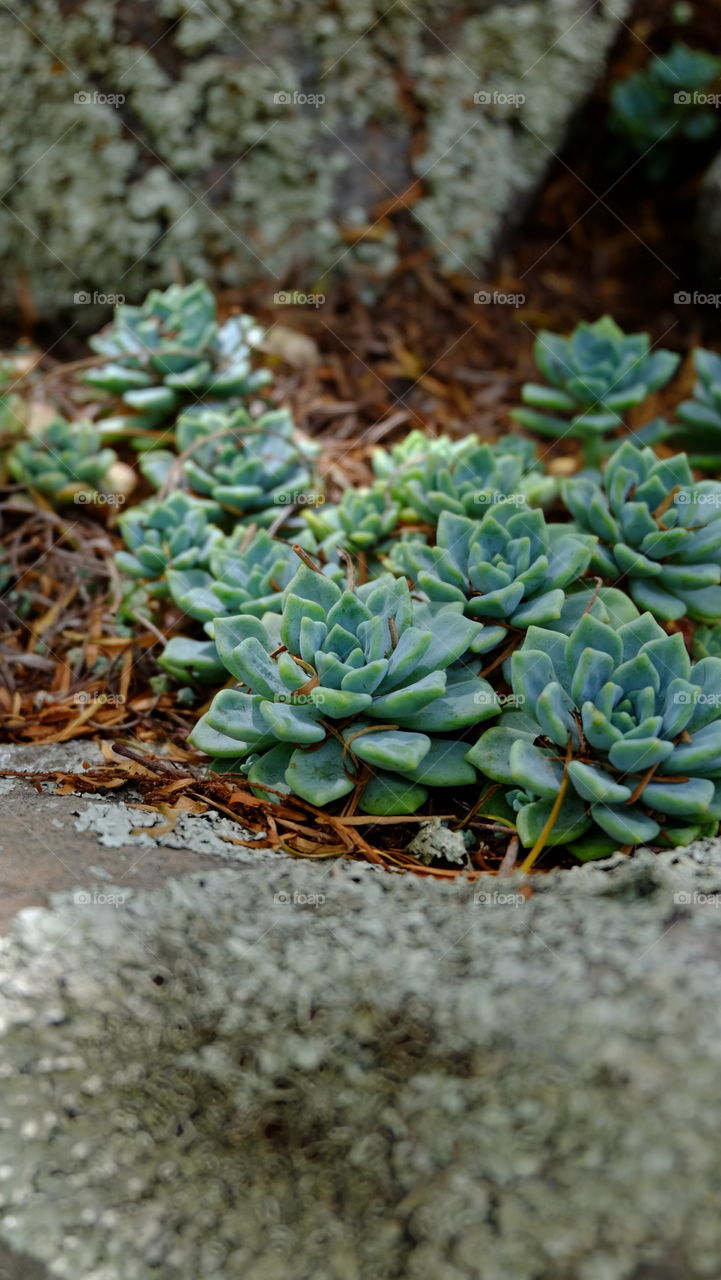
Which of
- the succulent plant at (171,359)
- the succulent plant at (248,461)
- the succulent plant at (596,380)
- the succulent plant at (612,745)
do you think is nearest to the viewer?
the succulent plant at (612,745)

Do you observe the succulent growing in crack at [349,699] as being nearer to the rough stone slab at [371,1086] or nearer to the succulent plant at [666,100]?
the rough stone slab at [371,1086]

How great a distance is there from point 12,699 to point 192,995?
97 centimetres

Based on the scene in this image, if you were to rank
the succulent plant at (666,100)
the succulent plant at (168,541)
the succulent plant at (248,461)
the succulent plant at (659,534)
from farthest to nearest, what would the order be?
1. the succulent plant at (666,100)
2. the succulent plant at (248,461)
3. the succulent plant at (168,541)
4. the succulent plant at (659,534)

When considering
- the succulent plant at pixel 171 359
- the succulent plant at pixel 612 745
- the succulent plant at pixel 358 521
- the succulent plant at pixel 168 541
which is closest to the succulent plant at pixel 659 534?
the succulent plant at pixel 612 745

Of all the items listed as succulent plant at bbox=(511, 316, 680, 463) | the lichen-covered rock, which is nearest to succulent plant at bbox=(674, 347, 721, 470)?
succulent plant at bbox=(511, 316, 680, 463)

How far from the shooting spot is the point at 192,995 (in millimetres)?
1310

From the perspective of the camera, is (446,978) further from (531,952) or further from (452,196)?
(452,196)

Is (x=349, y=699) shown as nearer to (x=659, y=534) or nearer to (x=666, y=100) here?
(x=659, y=534)

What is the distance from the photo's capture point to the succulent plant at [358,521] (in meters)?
2.07

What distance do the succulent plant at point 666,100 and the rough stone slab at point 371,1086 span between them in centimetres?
282

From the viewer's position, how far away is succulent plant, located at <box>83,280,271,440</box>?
2.50 meters

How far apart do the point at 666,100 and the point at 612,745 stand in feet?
8.87

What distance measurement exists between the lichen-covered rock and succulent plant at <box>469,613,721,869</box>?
1909 millimetres

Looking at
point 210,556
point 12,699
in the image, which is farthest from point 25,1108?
point 210,556
